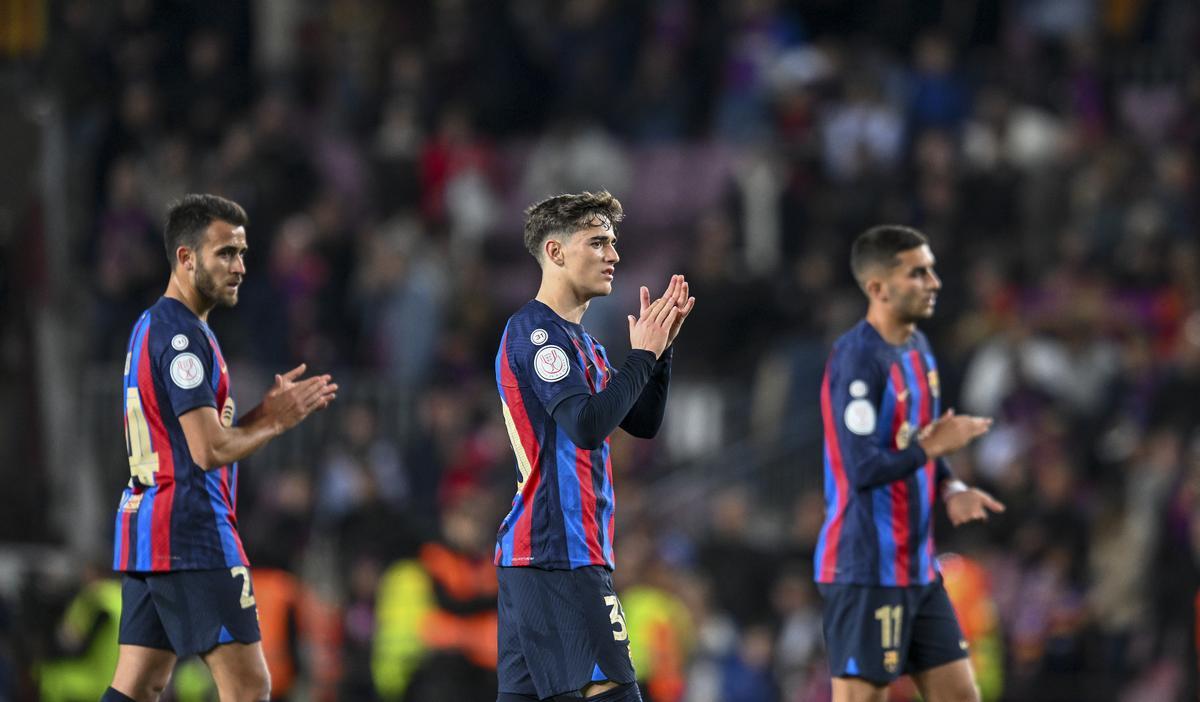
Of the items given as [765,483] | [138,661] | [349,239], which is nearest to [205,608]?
[138,661]

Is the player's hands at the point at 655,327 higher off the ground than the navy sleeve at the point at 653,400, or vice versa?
the player's hands at the point at 655,327

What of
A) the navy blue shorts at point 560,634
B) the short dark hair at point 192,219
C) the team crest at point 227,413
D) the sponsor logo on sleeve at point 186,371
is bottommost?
the navy blue shorts at point 560,634

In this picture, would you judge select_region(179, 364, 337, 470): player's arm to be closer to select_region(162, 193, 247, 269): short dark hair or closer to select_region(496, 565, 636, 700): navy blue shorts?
select_region(162, 193, 247, 269): short dark hair

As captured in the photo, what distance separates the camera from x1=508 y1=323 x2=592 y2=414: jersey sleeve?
24.3 ft

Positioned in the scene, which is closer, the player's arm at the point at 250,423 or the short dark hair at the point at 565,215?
the short dark hair at the point at 565,215

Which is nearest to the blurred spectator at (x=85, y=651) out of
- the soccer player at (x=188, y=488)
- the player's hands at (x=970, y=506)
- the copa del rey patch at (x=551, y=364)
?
the soccer player at (x=188, y=488)

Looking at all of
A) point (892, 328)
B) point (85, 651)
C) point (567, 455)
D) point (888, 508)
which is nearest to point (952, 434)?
point (888, 508)

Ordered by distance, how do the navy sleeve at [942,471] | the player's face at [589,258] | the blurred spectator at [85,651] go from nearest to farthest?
the player's face at [589,258] < the navy sleeve at [942,471] < the blurred spectator at [85,651]

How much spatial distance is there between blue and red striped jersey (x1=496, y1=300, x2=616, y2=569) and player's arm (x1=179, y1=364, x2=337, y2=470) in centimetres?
100

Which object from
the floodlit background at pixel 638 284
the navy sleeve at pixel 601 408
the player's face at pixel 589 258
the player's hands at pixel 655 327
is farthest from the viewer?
the floodlit background at pixel 638 284

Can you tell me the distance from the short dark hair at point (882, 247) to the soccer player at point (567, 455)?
1927 mm

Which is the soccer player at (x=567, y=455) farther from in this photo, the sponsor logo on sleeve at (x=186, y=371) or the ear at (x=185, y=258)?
the ear at (x=185, y=258)

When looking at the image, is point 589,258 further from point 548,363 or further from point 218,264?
point 218,264

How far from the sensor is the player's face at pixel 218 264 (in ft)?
27.4
